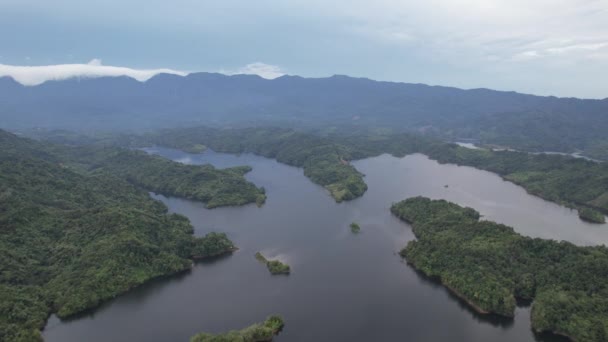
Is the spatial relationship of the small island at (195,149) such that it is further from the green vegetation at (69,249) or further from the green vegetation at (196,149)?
the green vegetation at (69,249)

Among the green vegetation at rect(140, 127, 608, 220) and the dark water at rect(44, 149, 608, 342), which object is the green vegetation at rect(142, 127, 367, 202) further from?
the dark water at rect(44, 149, 608, 342)

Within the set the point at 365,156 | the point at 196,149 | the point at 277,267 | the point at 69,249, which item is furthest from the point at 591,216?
the point at 196,149

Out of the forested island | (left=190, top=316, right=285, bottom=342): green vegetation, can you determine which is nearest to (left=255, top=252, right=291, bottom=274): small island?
(left=190, top=316, right=285, bottom=342): green vegetation

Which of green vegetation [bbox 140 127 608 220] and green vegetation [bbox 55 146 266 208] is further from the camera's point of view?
green vegetation [bbox 140 127 608 220]

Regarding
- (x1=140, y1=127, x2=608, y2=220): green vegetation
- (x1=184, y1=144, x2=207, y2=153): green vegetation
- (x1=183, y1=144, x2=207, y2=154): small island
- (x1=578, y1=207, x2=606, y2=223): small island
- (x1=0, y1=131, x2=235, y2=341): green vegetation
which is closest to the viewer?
(x1=0, y1=131, x2=235, y2=341): green vegetation

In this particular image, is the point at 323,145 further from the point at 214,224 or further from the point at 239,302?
the point at 239,302

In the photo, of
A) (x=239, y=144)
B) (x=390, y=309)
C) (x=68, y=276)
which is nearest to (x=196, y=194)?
(x=68, y=276)

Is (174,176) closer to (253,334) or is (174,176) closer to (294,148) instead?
(294,148)
